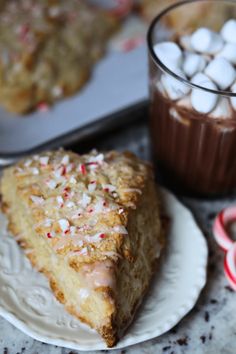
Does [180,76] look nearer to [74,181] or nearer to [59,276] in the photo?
[74,181]

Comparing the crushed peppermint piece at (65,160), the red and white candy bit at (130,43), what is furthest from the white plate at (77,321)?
the red and white candy bit at (130,43)

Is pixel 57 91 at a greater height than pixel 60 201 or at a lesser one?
lesser

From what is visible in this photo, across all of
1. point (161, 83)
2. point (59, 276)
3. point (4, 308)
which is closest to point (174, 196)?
point (161, 83)

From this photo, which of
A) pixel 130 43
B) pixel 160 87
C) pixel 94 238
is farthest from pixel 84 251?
pixel 130 43

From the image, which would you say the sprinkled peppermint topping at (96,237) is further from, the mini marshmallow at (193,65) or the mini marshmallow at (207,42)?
the mini marshmallow at (207,42)

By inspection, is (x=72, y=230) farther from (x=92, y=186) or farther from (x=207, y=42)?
(x=207, y=42)

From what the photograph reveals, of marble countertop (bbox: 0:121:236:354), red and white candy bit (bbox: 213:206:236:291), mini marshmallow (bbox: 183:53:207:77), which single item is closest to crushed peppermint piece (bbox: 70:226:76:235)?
marble countertop (bbox: 0:121:236:354)
